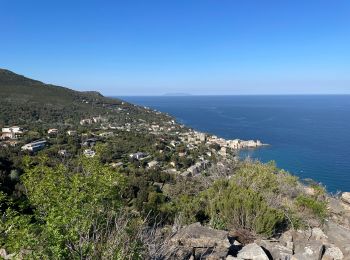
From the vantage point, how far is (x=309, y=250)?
335 inches

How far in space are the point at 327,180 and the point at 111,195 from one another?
42730 millimetres

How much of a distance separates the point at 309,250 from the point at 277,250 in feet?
3.09

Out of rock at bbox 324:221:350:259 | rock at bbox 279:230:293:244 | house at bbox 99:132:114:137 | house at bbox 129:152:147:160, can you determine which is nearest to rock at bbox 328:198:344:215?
rock at bbox 324:221:350:259

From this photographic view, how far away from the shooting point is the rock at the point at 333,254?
8.59 meters

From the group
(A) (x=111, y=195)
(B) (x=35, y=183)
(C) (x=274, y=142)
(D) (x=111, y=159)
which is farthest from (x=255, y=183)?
(C) (x=274, y=142)

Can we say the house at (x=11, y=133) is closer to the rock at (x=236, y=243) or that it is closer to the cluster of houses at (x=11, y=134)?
the cluster of houses at (x=11, y=134)

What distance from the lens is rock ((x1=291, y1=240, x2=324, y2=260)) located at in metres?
8.02

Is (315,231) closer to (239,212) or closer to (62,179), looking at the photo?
(239,212)

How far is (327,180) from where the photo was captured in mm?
44156

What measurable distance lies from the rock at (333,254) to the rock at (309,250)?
190 mm

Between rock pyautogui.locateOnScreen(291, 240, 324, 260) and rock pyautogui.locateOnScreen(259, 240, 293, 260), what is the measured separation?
18cm

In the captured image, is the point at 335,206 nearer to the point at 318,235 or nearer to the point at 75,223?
the point at 318,235

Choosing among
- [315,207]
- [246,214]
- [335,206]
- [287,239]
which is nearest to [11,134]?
[335,206]

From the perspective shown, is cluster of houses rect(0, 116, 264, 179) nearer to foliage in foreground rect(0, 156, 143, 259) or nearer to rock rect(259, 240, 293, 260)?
foliage in foreground rect(0, 156, 143, 259)
